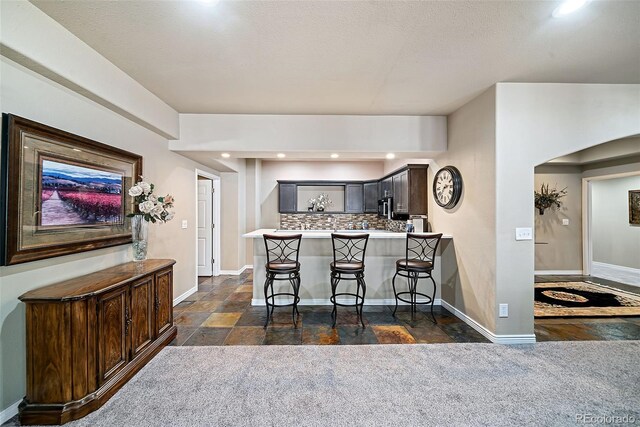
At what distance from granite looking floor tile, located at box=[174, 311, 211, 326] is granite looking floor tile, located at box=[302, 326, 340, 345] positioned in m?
1.38

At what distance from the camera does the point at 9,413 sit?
1.79 metres

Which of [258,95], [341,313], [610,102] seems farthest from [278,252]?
[610,102]

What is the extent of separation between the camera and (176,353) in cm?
264

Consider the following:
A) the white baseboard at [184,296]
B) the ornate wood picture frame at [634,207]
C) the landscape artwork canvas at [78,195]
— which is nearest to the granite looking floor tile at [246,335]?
the white baseboard at [184,296]

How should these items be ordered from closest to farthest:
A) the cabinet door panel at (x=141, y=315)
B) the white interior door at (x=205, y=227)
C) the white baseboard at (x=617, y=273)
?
the cabinet door panel at (x=141, y=315) → the white baseboard at (x=617, y=273) → the white interior door at (x=205, y=227)

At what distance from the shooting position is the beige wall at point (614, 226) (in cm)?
592

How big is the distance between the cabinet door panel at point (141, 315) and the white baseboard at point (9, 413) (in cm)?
68

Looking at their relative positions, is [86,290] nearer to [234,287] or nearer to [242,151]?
[242,151]

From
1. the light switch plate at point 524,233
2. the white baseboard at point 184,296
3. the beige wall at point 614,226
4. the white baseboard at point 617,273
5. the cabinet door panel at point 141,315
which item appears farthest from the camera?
the beige wall at point 614,226

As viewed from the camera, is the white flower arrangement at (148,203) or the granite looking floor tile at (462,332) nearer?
the white flower arrangement at (148,203)

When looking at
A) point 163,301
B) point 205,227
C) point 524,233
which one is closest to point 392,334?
point 524,233

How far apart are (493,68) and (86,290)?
3.88 meters

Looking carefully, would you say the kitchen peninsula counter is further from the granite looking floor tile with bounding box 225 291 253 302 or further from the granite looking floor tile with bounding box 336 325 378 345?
the granite looking floor tile with bounding box 336 325 378 345

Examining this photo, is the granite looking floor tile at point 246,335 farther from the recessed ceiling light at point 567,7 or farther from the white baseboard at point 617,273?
the white baseboard at point 617,273
